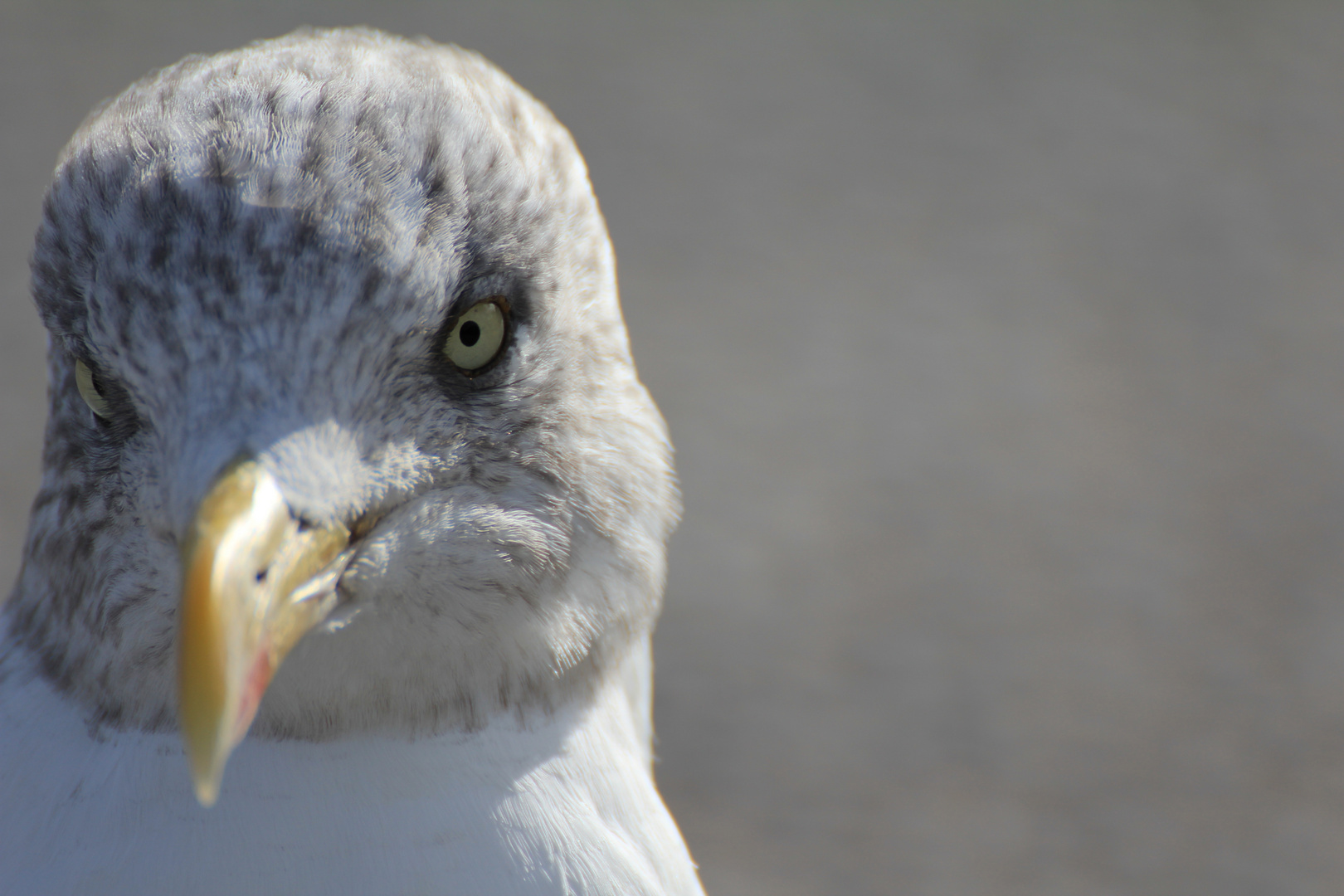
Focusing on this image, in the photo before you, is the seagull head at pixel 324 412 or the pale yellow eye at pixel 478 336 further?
the pale yellow eye at pixel 478 336

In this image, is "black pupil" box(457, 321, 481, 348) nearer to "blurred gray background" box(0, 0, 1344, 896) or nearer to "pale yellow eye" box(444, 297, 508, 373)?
"pale yellow eye" box(444, 297, 508, 373)

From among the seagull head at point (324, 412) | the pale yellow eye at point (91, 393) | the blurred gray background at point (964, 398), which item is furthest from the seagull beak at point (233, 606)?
the blurred gray background at point (964, 398)

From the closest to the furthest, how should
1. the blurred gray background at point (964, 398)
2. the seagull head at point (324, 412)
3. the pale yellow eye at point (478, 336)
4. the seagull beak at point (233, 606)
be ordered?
the seagull beak at point (233, 606) < the seagull head at point (324, 412) < the pale yellow eye at point (478, 336) < the blurred gray background at point (964, 398)

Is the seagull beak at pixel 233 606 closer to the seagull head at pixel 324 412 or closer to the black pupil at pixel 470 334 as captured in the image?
the seagull head at pixel 324 412

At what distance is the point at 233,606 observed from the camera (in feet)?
3.06

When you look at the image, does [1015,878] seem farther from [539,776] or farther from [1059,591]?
[539,776]

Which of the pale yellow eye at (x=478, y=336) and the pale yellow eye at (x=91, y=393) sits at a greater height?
the pale yellow eye at (x=478, y=336)

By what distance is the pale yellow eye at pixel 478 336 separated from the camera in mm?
1175

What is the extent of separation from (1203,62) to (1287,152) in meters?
0.93

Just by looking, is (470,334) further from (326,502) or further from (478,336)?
(326,502)

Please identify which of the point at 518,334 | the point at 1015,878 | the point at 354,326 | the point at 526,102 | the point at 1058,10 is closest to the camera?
the point at 354,326

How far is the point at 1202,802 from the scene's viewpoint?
374cm

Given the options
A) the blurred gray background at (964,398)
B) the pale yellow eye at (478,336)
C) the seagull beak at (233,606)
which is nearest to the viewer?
the seagull beak at (233,606)

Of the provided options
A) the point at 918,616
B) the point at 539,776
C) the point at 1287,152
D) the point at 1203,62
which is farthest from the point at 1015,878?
the point at 1203,62
